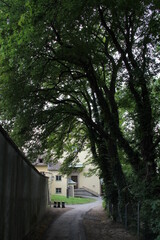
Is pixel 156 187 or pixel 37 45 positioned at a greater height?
pixel 37 45

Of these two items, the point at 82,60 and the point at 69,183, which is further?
the point at 69,183

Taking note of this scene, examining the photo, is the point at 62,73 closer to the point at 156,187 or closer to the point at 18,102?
the point at 18,102

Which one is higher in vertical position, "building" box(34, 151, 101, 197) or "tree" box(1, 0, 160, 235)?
"tree" box(1, 0, 160, 235)

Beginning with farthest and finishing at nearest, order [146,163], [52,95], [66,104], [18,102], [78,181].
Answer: [78,181], [66,104], [52,95], [18,102], [146,163]

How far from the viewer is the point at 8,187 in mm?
5391

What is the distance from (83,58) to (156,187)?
5915mm

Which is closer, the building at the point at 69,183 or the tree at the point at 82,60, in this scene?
the tree at the point at 82,60

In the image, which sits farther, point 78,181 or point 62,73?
point 78,181

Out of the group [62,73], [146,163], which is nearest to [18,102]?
[62,73]

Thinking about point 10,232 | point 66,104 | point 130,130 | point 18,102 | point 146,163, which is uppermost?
point 66,104

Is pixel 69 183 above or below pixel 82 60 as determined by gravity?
below

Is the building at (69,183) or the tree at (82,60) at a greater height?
the tree at (82,60)

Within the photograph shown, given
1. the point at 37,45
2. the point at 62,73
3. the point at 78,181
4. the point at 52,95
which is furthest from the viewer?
the point at 78,181

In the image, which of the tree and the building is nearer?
the tree
